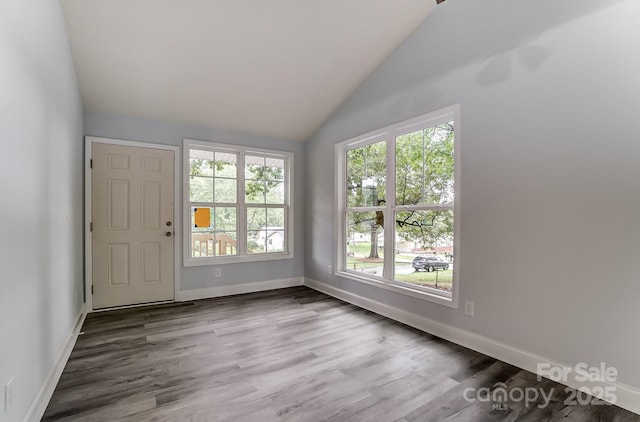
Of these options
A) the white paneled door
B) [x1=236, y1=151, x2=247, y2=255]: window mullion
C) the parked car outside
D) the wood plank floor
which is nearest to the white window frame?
the parked car outside

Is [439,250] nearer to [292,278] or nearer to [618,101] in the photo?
[618,101]

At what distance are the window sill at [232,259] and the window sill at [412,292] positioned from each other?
1188 millimetres

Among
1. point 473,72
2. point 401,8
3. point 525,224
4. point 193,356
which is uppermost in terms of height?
point 401,8

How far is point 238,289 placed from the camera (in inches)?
178

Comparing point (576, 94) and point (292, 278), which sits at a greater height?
point (576, 94)

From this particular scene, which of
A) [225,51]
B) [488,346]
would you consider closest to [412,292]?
[488,346]

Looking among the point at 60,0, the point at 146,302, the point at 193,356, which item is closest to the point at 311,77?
the point at 60,0

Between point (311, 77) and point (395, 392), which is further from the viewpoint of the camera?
point (311, 77)

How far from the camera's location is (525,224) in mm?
2379

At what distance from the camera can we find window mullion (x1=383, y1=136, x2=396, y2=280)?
3.58 meters

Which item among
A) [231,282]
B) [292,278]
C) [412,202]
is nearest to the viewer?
[412,202]

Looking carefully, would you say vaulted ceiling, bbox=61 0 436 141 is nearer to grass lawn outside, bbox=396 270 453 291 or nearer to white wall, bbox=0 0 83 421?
white wall, bbox=0 0 83 421

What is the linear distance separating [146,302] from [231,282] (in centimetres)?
107

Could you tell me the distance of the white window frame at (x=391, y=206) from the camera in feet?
9.29
